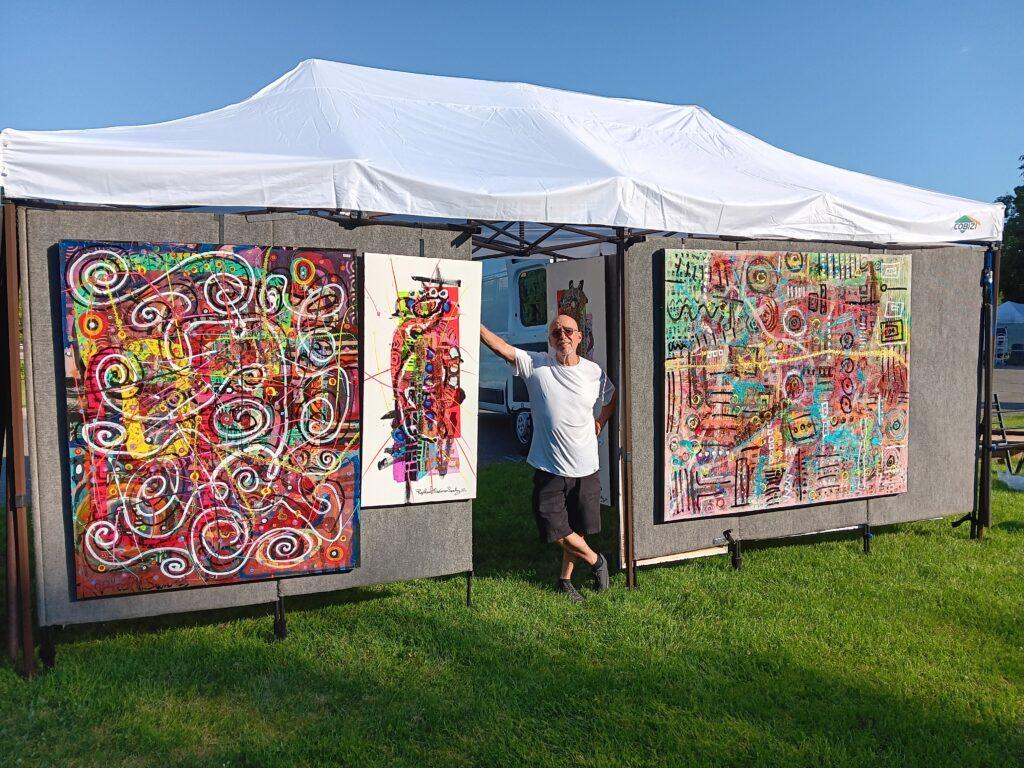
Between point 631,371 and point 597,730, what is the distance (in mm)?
2347

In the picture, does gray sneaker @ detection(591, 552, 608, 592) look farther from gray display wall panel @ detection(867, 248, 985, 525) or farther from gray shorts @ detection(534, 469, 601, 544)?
gray display wall panel @ detection(867, 248, 985, 525)

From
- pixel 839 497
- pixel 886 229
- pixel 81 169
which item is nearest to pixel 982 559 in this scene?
pixel 839 497

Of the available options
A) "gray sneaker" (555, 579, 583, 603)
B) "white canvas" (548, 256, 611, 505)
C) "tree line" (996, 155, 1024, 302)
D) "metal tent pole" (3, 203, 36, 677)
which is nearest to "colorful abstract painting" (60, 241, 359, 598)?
"metal tent pole" (3, 203, 36, 677)

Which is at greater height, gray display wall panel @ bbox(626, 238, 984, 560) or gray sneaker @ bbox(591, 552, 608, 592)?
gray display wall panel @ bbox(626, 238, 984, 560)

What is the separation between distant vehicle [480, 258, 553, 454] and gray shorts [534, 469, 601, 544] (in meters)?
5.09

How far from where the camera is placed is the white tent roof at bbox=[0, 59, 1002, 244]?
388 cm

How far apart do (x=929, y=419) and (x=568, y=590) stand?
3.27 meters

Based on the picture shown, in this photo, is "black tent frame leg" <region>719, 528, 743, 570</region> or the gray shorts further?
"black tent frame leg" <region>719, 528, 743, 570</region>

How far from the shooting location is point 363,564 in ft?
14.9

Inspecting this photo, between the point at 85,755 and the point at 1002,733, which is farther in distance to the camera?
the point at 1002,733

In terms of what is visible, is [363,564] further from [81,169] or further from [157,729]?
[81,169]

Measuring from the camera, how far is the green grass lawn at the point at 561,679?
328cm

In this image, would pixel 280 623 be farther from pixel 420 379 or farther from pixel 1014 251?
pixel 1014 251
